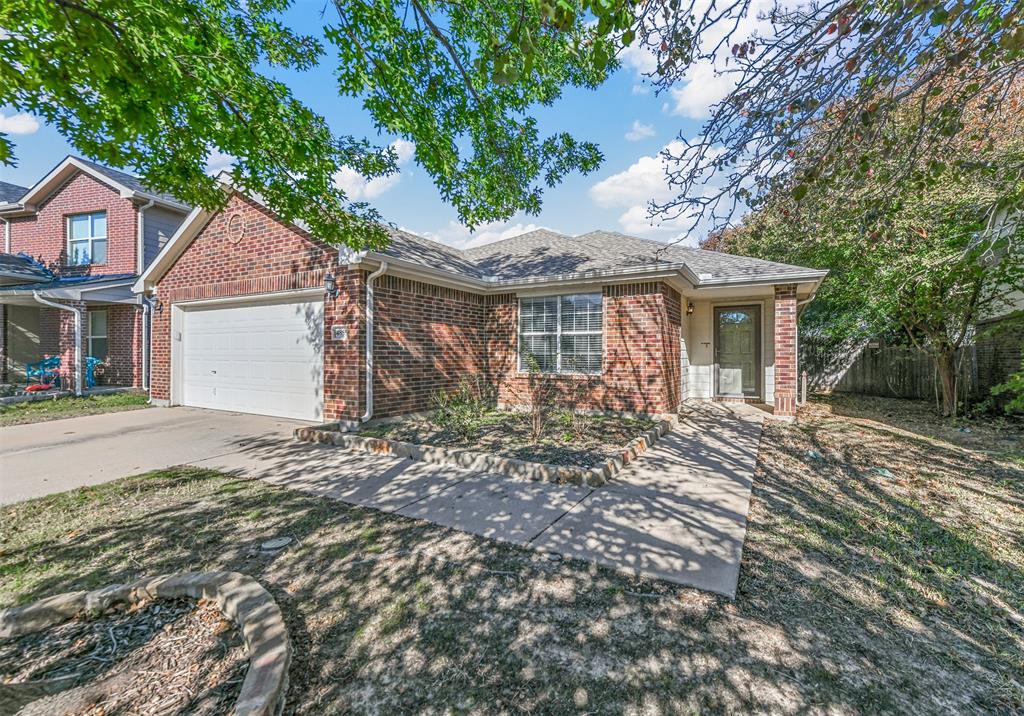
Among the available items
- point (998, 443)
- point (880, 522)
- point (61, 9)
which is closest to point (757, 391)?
point (998, 443)

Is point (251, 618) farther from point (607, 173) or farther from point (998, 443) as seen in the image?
point (998, 443)

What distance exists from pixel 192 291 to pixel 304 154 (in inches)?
257

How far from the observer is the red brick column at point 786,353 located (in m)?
9.29

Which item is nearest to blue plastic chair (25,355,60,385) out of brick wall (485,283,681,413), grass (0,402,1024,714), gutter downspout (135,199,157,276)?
gutter downspout (135,199,157,276)

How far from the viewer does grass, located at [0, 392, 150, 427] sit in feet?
29.5

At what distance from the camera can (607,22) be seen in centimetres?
229

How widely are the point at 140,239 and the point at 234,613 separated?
15.3 metres

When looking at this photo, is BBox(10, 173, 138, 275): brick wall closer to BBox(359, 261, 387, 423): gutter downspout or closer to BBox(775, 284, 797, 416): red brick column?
BBox(359, 261, 387, 423): gutter downspout

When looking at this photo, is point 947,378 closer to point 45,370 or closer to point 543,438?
point 543,438

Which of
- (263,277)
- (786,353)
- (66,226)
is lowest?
(786,353)

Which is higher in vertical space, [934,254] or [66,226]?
[66,226]

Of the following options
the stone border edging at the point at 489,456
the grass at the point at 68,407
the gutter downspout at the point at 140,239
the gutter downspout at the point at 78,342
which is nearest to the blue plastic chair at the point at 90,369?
the gutter downspout at the point at 78,342

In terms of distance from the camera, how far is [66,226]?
46.6 feet

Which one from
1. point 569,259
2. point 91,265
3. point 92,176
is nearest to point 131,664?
point 569,259
